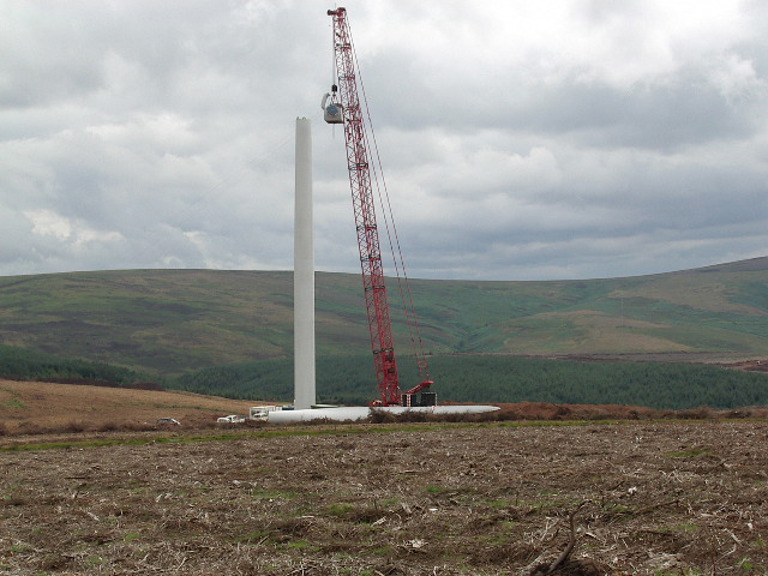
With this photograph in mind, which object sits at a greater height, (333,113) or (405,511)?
(333,113)

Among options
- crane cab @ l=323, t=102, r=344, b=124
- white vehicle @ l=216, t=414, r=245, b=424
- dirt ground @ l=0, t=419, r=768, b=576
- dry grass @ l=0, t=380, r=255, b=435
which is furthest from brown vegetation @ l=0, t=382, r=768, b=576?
crane cab @ l=323, t=102, r=344, b=124

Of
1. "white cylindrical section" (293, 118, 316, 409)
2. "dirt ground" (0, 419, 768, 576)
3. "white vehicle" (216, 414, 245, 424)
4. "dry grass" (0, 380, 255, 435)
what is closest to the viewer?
"dirt ground" (0, 419, 768, 576)

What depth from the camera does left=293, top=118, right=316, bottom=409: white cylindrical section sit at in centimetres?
7625

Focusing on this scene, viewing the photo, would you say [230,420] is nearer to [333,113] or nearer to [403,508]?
[333,113]

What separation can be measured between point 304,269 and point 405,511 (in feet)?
186

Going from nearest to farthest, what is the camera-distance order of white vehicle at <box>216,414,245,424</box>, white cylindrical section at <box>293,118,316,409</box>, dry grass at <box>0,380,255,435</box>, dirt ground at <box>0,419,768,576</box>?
dirt ground at <box>0,419,768,576</box> < white vehicle at <box>216,414,245,424</box> < white cylindrical section at <box>293,118,316,409</box> < dry grass at <box>0,380,255,435</box>

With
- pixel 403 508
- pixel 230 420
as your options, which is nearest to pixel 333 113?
pixel 230 420

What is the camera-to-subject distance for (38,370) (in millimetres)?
142875

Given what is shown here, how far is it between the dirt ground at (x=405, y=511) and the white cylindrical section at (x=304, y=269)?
38.4 metres

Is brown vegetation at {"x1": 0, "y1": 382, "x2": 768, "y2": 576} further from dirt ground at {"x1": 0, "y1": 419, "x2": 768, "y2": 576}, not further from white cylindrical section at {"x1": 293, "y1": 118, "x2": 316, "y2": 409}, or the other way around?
white cylindrical section at {"x1": 293, "y1": 118, "x2": 316, "y2": 409}

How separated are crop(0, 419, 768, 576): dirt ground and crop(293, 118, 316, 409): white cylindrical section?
3839cm

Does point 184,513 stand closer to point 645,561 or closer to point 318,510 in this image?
point 318,510

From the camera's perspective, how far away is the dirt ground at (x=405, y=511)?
1554 centimetres

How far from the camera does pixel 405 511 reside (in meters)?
20.7
